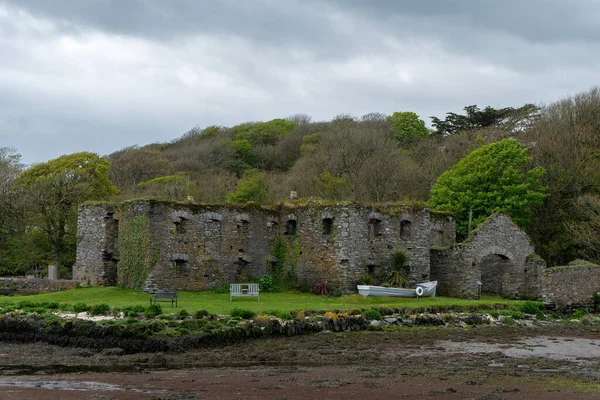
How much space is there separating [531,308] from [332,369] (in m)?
14.9

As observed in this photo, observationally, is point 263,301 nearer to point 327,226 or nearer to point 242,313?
point 242,313

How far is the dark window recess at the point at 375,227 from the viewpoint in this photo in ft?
107

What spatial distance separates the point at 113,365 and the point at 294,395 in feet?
21.4

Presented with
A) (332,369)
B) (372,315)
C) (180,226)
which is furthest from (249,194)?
(332,369)

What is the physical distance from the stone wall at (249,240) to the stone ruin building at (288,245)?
0.14 ft

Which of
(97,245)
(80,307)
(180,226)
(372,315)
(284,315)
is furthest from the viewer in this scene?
(97,245)

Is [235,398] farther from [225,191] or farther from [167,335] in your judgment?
[225,191]

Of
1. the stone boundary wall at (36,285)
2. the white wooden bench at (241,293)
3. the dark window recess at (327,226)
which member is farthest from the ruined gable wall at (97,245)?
the dark window recess at (327,226)

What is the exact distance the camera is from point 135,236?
31438 millimetres

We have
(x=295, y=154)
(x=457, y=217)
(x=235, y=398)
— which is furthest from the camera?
(x=295, y=154)

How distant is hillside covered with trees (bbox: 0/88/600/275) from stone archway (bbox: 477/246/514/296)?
13.3 feet

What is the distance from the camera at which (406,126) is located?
75.9m

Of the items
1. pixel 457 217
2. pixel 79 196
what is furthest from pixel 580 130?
pixel 79 196

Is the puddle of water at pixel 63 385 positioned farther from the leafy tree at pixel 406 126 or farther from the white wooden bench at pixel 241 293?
the leafy tree at pixel 406 126
